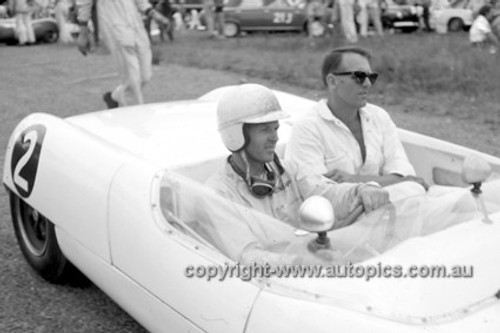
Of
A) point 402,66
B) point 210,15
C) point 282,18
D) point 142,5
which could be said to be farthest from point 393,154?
point 282,18

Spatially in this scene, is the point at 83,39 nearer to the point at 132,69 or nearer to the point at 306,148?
the point at 132,69

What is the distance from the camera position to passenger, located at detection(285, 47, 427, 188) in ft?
10.2

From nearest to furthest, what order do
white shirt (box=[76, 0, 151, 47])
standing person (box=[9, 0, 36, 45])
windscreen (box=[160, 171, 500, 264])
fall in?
windscreen (box=[160, 171, 500, 264]) → white shirt (box=[76, 0, 151, 47]) → standing person (box=[9, 0, 36, 45])

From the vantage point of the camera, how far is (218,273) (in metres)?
2.19

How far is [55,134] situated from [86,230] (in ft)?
2.18

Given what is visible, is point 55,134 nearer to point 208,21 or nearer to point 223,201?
point 223,201

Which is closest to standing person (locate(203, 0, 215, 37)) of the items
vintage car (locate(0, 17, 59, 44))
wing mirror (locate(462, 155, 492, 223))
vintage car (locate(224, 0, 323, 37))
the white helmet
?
vintage car (locate(224, 0, 323, 37))

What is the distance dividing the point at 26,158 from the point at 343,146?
1.52 m

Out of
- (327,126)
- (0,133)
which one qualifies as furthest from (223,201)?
(0,133)

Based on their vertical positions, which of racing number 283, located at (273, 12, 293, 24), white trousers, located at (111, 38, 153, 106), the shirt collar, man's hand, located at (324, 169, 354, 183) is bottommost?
racing number 283, located at (273, 12, 293, 24)

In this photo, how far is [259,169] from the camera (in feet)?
8.85

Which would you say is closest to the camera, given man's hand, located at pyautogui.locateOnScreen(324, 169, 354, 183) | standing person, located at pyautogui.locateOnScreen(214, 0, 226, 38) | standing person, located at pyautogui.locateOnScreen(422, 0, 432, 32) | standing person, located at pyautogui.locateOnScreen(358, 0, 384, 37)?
man's hand, located at pyautogui.locateOnScreen(324, 169, 354, 183)

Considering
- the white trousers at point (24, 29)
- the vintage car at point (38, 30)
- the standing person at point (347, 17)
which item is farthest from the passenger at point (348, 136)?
the vintage car at point (38, 30)

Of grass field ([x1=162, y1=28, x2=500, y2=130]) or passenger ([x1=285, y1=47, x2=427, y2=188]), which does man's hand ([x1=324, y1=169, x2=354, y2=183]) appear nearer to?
passenger ([x1=285, y1=47, x2=427, y2=188])
